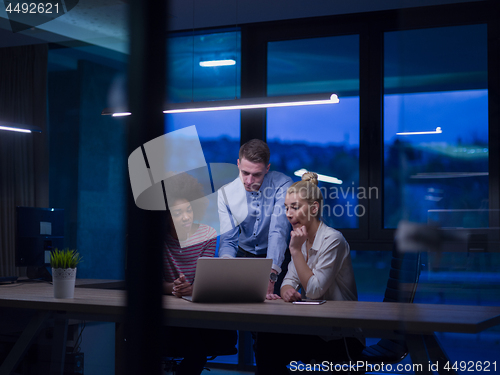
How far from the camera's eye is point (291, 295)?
2168mm

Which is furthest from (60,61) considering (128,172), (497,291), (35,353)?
(128,172)

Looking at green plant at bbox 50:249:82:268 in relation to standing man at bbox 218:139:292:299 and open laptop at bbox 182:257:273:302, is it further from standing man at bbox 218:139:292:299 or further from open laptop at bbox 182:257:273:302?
standing man at bbox 218:139:292:299

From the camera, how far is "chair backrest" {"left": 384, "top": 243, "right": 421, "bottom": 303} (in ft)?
7.18

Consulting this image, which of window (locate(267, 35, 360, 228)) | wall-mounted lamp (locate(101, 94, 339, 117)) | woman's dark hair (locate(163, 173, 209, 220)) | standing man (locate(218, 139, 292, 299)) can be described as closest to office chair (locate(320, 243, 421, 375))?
standing man (locate(218, 139, 292, 299))

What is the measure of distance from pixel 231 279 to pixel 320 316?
440 mm

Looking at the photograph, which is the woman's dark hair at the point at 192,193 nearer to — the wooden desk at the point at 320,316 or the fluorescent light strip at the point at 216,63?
the wooden desk at the point at 320,316

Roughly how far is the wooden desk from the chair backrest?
6.0 inches

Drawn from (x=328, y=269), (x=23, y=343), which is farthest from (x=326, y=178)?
(x=23, y=343)

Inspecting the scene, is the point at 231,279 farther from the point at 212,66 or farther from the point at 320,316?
the point at 212,66

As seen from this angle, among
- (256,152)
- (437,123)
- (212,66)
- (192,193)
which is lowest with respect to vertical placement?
(192,193)

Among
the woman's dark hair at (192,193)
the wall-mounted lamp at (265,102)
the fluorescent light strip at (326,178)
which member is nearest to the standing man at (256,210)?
the woman's dark hair at (192,193)

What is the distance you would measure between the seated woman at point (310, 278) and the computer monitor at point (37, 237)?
1687mm

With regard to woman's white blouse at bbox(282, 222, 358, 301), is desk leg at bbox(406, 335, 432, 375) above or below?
below

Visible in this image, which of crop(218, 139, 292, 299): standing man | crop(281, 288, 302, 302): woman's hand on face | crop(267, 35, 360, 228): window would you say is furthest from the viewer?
crop(267, 35, 360, 228): window
